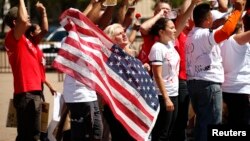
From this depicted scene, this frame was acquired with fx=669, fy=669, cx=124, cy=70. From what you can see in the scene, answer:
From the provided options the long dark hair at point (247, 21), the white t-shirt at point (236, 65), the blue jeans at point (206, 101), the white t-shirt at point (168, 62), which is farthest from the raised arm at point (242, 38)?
the white t-shirt at point (168, 62)

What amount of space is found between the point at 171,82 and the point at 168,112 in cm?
35

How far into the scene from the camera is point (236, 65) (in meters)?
7.82

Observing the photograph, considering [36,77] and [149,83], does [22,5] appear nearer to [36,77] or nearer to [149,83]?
[36,77]

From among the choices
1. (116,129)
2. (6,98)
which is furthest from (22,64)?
(6,98)

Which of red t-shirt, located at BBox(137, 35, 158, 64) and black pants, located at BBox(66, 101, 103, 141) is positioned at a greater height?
A: red t-shirt, located at BBox(137, 35, 158, 64)

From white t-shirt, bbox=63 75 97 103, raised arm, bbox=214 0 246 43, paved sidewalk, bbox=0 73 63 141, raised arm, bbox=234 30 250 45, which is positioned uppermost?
raised arm, bbox=214 0 246 43

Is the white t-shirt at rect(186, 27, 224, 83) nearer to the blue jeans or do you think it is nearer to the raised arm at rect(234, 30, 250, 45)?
the blue jeans

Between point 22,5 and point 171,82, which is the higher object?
point 22,5

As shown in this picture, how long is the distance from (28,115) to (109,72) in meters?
1.15

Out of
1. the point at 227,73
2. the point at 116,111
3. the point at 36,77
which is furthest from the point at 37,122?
the point at 227,73

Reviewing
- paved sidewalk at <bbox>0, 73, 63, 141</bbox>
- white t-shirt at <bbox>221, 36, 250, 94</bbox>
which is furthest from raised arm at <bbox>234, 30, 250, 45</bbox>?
paved sidewalk at <bbox>0, 73, 63, 141</bbox>

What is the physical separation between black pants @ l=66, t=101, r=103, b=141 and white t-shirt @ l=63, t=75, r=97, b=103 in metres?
0.04

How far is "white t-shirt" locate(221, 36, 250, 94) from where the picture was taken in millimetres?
7824

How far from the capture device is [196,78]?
297 inches
